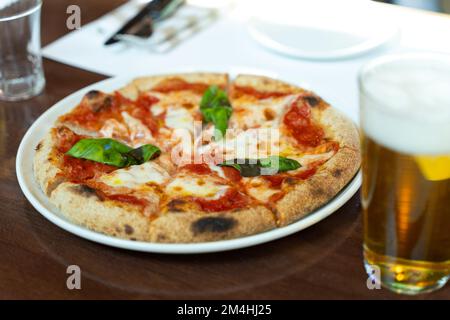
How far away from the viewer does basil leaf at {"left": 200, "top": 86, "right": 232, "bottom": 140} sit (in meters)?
1.58

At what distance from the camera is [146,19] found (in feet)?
7.26

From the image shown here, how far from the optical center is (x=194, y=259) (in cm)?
121

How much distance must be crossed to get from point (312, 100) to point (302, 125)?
0.27 feet

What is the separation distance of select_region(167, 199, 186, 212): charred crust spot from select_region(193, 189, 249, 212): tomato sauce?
4 centimetres

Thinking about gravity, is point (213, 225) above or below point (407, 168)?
below

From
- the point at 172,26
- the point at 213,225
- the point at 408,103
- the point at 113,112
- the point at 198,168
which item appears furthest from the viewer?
the point at 172,26

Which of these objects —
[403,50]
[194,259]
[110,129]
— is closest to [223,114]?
[110,129]

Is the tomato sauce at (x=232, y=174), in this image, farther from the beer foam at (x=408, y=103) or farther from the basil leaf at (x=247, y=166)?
the beer foam at (x=408, y=103)

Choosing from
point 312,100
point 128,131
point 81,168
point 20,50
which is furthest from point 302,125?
point 20,50

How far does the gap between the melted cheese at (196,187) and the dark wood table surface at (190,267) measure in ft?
0.43

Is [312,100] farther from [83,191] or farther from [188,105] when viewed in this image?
[83,191]

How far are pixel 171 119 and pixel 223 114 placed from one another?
0.45ft

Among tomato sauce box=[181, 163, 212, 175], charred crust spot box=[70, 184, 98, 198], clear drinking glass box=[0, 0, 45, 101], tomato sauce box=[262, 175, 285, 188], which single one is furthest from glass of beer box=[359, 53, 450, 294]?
clear drinking glass box=[0, 0, 45, 101]
